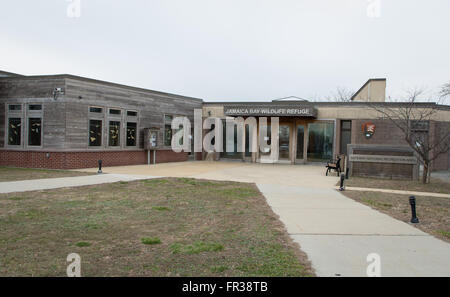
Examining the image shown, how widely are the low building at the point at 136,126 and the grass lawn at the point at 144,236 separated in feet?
25.0

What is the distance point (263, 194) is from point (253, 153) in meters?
13.9

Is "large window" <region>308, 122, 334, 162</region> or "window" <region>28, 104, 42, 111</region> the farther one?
"large window" <region>308, 122, 334, 162</region>

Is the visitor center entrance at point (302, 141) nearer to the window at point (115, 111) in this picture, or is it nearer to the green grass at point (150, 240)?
the window at point (115, 111)

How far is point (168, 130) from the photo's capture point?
22297mm

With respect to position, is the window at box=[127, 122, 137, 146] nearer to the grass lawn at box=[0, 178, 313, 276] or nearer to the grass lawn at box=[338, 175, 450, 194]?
the grass lawn at box=[0, 178, 313, 276]

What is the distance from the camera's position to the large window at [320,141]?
911 inches

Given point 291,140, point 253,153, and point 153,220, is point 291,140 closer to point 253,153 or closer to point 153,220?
point 253,153

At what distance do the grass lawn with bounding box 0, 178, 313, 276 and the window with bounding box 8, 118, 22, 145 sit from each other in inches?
353

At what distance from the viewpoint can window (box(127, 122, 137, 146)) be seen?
19.4 metres

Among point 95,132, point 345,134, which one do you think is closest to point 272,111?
point 345,134

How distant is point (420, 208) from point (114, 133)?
14722 mm

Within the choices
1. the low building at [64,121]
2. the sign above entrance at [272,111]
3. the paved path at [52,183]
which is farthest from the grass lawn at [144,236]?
the sign above entrance at [272,111]

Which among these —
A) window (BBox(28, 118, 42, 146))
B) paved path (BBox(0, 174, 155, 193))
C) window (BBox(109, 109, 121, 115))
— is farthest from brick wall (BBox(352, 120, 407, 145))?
window (BBox(28, 118, 42, 146))
